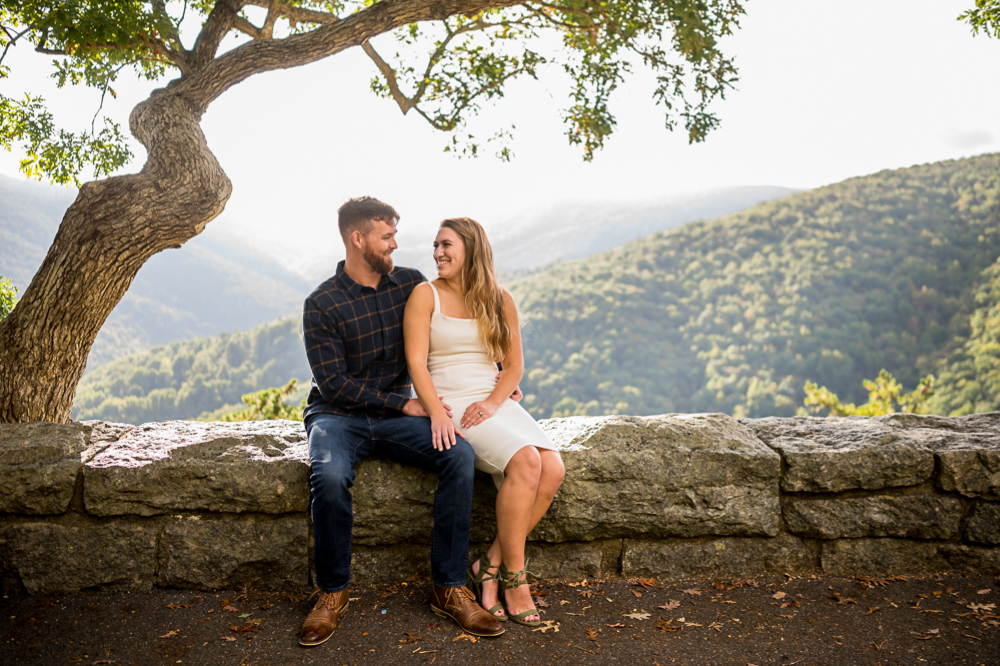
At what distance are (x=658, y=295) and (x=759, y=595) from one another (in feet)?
135

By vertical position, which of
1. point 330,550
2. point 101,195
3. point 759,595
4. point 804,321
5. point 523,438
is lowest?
point 804,321

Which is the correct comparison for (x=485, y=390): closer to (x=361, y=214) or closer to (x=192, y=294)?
(x=361, y=214)

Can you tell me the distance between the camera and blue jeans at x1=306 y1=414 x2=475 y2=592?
2393mm

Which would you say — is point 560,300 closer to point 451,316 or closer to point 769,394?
point 769,394

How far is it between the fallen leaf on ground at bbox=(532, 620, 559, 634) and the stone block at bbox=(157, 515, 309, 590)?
1.03 meters

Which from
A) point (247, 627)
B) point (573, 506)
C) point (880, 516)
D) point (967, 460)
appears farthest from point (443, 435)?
point (967, 460)

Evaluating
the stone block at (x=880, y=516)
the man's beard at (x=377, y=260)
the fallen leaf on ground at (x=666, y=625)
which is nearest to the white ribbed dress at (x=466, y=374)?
the man's beard at (x=377, y=260)

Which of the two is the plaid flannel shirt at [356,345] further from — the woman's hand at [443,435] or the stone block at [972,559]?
the stone block at [972,559]

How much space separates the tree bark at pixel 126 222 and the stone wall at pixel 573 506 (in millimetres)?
890

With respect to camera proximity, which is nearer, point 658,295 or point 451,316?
point 451,316

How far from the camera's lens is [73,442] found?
9.22 ft

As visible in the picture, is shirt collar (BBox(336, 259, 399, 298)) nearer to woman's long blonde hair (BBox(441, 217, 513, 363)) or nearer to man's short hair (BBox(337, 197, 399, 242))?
man's short hair (BBox(337, 197, 399, 242))

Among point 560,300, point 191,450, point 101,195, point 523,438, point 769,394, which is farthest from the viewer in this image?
point 560,300

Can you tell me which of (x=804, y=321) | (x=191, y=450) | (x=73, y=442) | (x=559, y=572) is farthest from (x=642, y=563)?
(x=804, y=321)
